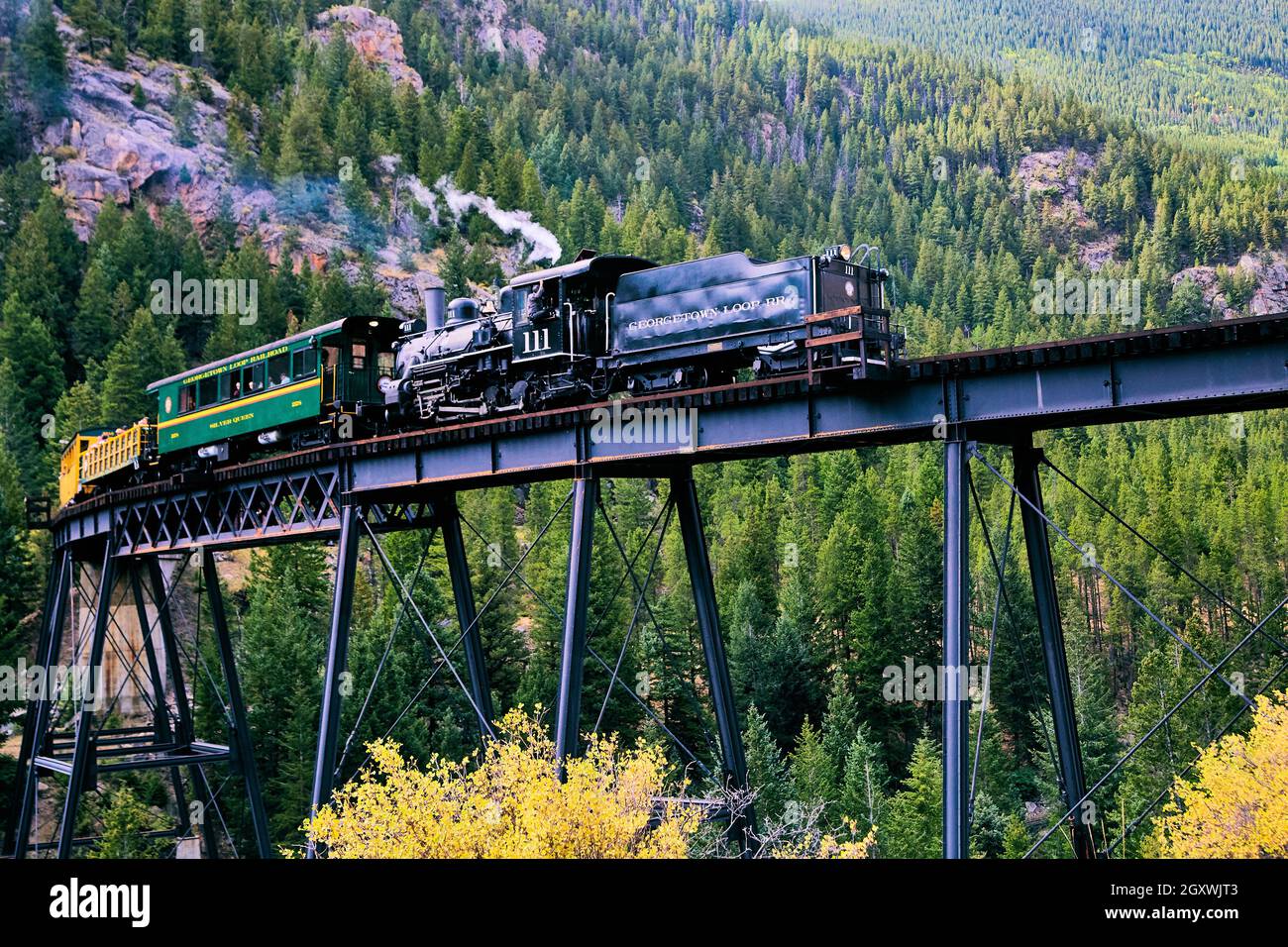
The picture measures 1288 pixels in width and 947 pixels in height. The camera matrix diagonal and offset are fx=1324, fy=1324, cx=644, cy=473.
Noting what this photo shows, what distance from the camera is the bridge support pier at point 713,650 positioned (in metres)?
23.1

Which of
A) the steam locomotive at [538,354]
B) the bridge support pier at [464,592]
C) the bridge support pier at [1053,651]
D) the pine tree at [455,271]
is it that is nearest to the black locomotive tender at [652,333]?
the steam locomotive at [538,354]

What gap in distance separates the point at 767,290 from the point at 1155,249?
16814 cm

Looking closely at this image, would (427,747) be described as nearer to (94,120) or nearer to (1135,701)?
(1135,701)

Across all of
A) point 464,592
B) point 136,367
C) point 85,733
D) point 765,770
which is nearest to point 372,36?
point 136,367

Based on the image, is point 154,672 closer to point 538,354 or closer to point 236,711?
point 236,711

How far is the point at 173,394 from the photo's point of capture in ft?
117

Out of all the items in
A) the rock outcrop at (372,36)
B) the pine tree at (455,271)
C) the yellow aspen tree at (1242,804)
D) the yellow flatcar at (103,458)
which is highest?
the rock outcrop at (372,36)

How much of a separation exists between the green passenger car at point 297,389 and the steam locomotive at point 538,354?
0.04m

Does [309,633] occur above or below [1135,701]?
above

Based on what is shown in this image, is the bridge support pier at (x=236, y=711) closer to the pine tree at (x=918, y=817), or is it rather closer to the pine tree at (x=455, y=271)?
the pine tree at (x=918, y=817)

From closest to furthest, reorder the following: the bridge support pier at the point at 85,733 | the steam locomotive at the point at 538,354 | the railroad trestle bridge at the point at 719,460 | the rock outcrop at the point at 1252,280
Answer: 1. the railroad trestle bridge at the point at 719,460
2. the steam locomotive at the point at 538,354
3. the bridge support pier at the point at 85,733
4. the rock outcrop at the point at 1252,280

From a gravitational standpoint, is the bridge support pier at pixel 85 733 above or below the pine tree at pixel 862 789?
above

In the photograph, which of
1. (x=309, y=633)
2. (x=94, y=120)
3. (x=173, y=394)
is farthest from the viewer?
(x=94, y=120)
